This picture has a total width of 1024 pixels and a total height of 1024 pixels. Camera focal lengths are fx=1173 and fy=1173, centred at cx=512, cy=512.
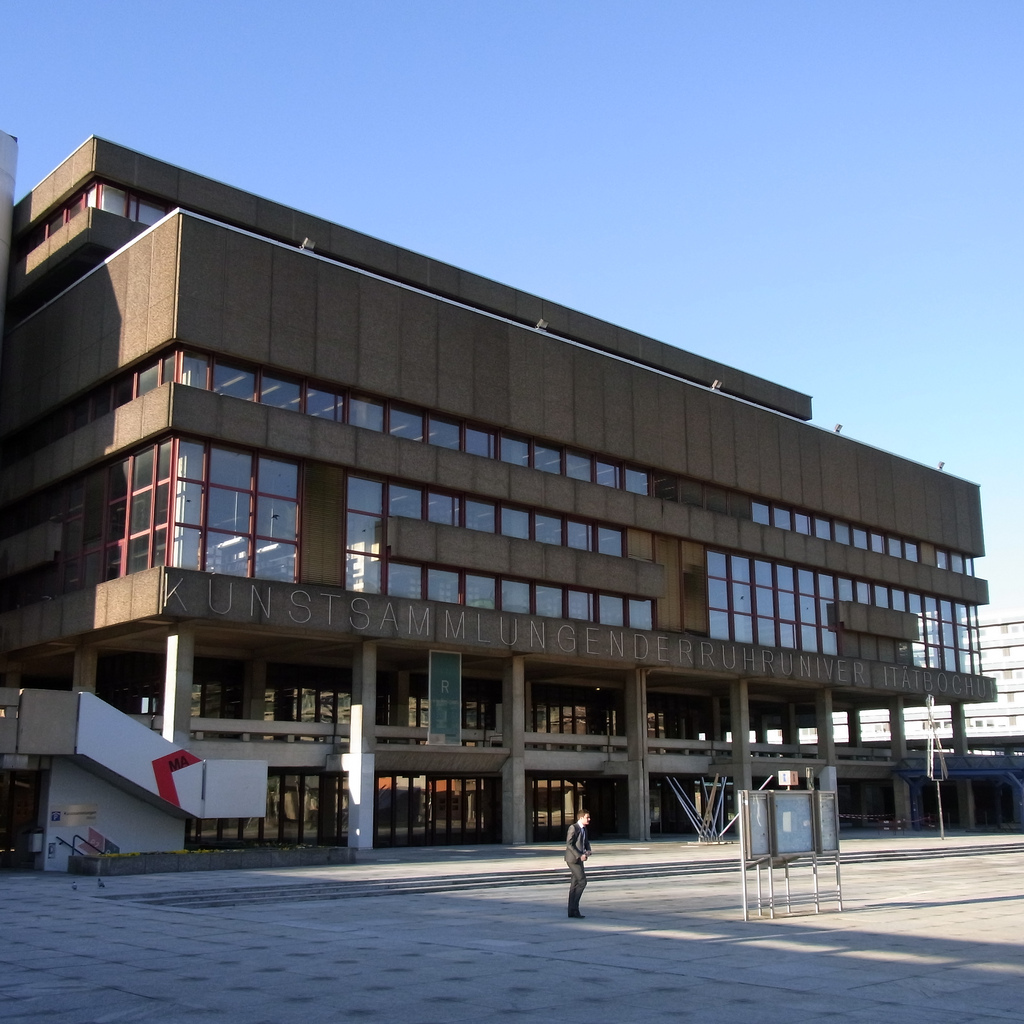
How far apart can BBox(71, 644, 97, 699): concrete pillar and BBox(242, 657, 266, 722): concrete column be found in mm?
6204

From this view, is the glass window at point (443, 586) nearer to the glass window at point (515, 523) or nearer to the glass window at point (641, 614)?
the glass window at point (515, 523)

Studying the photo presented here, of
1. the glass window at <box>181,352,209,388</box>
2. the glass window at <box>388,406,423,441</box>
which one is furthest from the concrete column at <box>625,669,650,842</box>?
the glass window at <box>181,352,209,388</box>

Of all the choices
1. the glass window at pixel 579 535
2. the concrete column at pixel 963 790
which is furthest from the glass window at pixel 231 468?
the concrete column at pixel 963 790

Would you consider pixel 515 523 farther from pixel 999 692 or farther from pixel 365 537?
pixel 999 692

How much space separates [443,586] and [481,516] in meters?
3.73

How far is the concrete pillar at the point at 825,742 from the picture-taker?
61.4 meters

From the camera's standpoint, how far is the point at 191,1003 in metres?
12.9

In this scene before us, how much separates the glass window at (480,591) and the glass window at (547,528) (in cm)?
352

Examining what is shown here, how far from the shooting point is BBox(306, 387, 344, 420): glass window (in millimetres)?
44250

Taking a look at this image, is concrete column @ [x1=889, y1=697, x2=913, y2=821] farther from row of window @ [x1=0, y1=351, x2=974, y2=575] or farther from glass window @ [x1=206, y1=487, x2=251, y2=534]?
glass window @ [x1=206, y1=487, x2=251, y2=534]

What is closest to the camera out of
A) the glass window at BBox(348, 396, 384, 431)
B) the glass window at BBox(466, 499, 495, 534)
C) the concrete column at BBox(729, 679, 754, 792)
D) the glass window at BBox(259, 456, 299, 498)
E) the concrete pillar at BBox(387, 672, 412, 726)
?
the glass window at BBox(259, 456, 299, 498)

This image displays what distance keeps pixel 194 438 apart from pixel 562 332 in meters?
25.3

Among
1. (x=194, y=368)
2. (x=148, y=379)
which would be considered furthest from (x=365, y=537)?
(x=148, y=379)

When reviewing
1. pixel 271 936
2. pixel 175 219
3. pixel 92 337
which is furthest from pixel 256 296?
pixel 271 936
